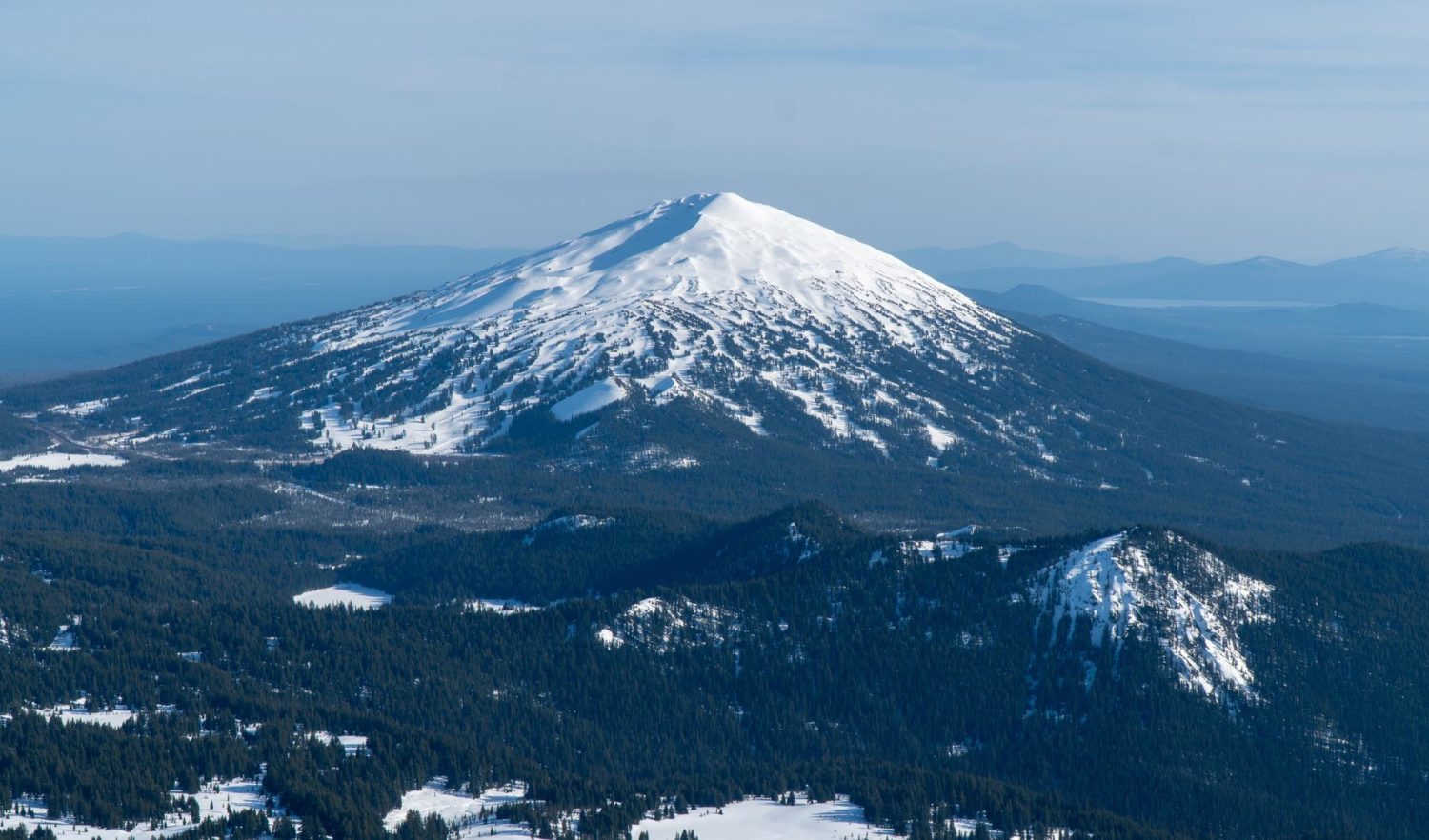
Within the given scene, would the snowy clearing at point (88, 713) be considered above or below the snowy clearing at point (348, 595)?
above

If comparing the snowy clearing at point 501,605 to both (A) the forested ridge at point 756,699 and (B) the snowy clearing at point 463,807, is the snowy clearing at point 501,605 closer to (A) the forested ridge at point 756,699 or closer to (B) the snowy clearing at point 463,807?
(A) the forested ridge at point 756,699

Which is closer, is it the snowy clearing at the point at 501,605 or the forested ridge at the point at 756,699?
the forested ridge at the point at 756,699

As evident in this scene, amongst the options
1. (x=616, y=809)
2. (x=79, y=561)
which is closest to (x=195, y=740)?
(x=616, y=809)

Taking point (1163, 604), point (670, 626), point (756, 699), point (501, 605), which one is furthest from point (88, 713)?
point (1163, 604)

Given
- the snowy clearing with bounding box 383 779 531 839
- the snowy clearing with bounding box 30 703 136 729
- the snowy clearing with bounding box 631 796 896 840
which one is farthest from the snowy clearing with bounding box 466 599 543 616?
the snowy clearing with bounding box 631 796 896 840

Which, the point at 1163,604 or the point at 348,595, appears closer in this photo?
the point at 1163,604

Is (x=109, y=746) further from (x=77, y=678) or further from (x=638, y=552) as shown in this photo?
(x=638, y=552)

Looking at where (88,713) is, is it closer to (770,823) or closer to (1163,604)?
(770,823)

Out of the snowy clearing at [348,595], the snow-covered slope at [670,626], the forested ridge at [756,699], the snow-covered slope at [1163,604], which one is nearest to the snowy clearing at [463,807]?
the forested ridge at [756,699]

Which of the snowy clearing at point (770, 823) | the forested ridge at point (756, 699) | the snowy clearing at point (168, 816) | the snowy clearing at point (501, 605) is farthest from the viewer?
the snowy clearing at point (501, 605)
